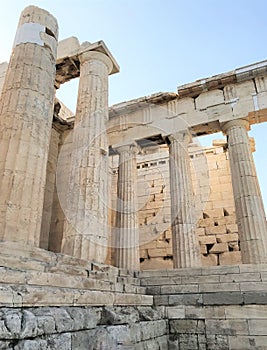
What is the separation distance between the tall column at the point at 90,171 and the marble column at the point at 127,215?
11.4 ft

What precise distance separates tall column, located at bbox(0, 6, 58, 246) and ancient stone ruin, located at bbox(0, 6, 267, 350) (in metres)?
0.03

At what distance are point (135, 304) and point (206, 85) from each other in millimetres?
10233

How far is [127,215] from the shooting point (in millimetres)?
12617

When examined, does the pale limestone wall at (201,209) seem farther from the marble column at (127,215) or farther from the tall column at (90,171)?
the tall column at (90,171)

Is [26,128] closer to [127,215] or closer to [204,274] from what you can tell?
[204,274]

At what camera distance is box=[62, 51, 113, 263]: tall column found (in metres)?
8.20

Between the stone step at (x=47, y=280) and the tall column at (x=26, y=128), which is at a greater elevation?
the tall column at (x=26, y=128)

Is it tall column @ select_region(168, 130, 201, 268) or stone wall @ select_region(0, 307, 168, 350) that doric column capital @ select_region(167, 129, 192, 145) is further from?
stone wall @ select_region(0, 307, 168, 350)

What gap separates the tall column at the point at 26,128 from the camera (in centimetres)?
627

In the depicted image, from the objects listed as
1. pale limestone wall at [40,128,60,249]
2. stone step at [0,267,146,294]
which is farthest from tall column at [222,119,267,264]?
pale limestone wall at [40,128,60,249]

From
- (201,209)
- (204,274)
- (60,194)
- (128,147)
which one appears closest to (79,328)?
(204,274)

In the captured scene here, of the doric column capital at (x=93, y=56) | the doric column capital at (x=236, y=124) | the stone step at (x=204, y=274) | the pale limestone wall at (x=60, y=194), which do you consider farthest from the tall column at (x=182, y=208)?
the pale limestone wall at (x=60, y=194)

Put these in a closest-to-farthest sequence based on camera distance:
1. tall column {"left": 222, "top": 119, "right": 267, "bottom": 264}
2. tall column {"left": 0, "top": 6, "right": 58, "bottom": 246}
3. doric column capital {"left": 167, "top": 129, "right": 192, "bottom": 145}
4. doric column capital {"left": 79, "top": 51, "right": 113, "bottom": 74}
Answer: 1. tall column {"left": 0, "top": 6, "right": 58, "bottom": 246}
2. tall column {"left": 222, "top": 119, "right": 267, "bottom": 264}
3. doric column capital {"left": 79, "top": 51, "right": 113, "bottom": 74}
4. doric column capital {"left": 167, "top": 129, "right": 192, "bottom": 145}

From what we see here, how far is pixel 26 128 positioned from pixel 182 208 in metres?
7.02
